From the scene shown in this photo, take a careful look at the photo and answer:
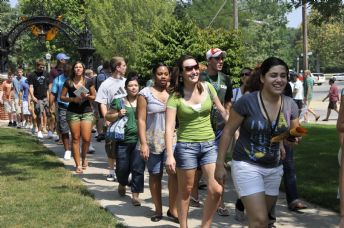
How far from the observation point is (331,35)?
78.4m

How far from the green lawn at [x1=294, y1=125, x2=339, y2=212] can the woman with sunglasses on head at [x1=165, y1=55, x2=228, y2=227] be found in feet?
6.97

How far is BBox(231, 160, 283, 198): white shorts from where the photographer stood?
408 cm

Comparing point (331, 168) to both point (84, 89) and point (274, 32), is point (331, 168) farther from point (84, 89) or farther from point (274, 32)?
point (274, 32)

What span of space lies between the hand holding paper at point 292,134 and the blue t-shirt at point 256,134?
0.11 feet

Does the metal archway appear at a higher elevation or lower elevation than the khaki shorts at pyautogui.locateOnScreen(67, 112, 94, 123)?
higher

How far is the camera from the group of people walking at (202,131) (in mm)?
4098

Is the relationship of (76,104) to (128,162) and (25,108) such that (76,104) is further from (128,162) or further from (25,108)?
(25,108)

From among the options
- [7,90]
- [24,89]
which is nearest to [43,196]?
[24,89]

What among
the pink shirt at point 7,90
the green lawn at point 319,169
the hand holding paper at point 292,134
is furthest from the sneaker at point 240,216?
the pink shirt at point 7,90

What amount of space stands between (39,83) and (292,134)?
9.98m

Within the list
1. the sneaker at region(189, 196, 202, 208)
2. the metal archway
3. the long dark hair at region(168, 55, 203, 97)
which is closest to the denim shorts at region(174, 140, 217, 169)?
the long dark hair at region(168, 55, 203, 97)

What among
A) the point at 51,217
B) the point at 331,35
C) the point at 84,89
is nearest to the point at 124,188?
the point at 51,217

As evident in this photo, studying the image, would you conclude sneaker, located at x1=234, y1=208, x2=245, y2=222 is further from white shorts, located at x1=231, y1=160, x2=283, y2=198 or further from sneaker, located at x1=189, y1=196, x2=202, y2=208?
white shorts, located at x1=231, y1=160, x2=283, y2=198

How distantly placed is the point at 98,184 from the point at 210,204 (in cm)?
341
